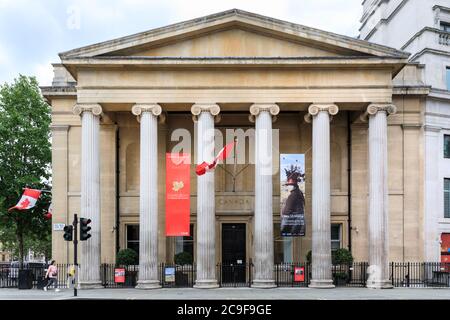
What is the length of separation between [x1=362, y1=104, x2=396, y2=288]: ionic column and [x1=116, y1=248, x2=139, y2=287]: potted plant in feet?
40.3

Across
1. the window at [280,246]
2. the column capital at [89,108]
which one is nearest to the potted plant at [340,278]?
the window at [280,246]

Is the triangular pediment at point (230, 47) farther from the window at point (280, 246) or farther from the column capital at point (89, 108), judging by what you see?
the window at point (280, 246)

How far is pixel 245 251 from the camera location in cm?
3519

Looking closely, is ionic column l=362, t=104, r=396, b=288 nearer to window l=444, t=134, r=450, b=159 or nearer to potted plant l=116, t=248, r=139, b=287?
window l=444, t=134, r=450, b=159

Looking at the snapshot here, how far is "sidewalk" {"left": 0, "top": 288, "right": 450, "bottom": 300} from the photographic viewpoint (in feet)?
83.7

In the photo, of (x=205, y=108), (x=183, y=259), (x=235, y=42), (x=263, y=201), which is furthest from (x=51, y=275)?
(x=235, y=42)

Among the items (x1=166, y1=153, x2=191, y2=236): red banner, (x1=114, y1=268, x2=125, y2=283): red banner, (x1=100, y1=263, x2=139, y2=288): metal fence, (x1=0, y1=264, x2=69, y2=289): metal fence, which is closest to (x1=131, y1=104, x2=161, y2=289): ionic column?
(x1=166, y1=153, x2=191, y2=236): red banner

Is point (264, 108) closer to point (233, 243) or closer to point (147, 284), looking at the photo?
point (233, 243)

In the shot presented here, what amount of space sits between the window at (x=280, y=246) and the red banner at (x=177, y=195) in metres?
6.49

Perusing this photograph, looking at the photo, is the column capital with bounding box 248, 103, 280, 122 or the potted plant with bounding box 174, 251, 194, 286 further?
the potted plant with bounding box 174, 251, 194, 286

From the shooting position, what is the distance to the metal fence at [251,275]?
31.2m

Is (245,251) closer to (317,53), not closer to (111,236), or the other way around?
(111,236)

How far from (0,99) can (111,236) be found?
731 inches
